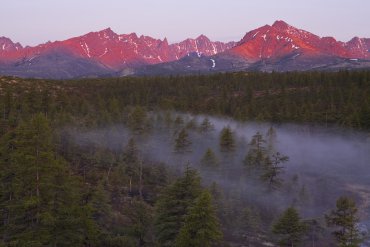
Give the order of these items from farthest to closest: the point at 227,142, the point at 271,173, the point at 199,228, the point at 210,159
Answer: the point at 227,142
the point at 210,159
the point at 271,173
the point at 199,228

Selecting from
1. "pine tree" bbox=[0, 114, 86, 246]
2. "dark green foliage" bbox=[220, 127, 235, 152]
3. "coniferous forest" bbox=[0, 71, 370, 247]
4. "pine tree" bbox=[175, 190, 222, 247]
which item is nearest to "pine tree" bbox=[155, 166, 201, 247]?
"coniferous forest" bbox=[0, 71, 370, 247]

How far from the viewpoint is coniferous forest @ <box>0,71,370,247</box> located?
2459cm

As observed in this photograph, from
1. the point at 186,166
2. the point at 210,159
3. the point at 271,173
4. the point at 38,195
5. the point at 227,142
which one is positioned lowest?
the point at 271,173

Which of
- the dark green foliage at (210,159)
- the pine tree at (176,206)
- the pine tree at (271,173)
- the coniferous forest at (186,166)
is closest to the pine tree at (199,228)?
the coniferous forest at (186,166)

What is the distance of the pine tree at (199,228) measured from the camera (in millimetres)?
Result: 23775

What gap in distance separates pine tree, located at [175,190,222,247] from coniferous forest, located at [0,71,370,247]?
8 cm

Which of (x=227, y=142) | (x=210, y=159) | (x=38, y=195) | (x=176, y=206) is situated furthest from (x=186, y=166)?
(x=38, y=195)

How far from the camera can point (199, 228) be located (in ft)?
79.8

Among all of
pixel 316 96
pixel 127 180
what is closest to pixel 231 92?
pixel 316 96

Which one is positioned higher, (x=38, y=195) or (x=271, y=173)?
(x=38, y=195)

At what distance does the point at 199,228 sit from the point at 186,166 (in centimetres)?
2224

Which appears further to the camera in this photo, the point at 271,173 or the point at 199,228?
the point at 271,173

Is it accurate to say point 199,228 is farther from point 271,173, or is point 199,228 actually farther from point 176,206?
point 271,173

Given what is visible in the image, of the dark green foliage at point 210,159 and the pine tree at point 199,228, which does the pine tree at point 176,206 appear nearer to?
the pine tree at point 199,228
